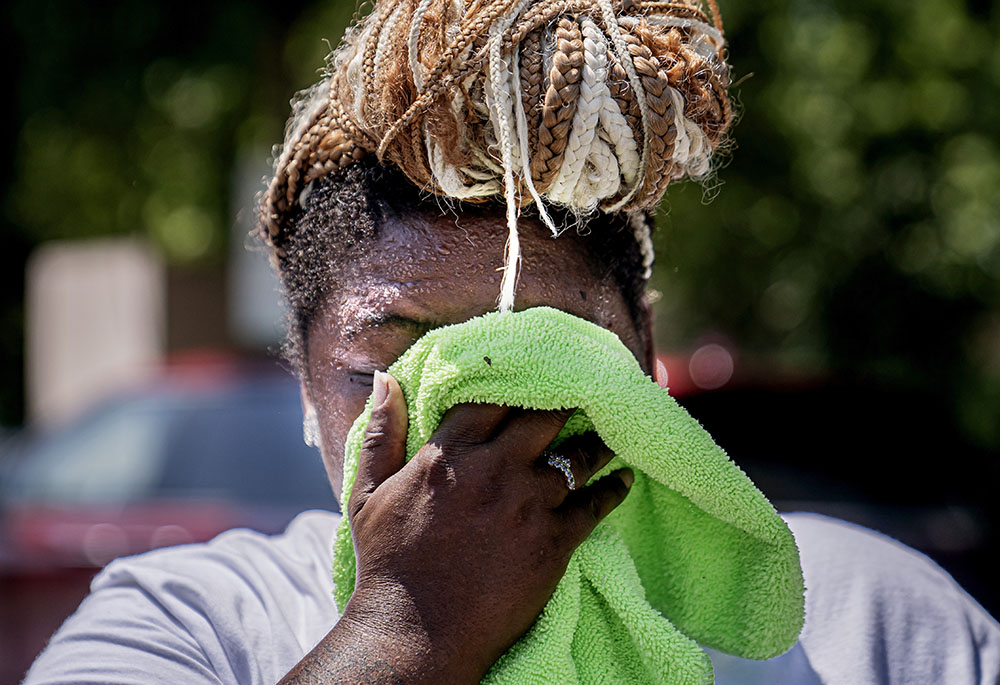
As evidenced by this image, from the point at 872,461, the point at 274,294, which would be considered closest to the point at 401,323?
the point at 274,294

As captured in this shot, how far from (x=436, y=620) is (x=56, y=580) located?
3.78m

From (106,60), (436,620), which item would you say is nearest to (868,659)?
(436,620)

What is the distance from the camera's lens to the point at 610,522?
1.56 metres

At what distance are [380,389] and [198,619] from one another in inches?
19.6

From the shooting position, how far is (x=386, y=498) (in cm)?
137

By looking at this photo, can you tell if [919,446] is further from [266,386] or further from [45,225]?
[45,225]

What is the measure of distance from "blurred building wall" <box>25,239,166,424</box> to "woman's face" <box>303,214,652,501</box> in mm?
9546

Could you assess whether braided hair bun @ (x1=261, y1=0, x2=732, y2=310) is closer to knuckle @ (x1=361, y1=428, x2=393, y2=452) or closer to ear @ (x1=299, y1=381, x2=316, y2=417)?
knuckle @ (x1=361, y1=428, x2=393, y2=452)

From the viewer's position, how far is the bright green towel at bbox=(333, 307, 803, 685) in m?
1.37

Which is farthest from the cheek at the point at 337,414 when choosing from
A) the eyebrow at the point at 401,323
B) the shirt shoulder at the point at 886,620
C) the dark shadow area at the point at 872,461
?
the dark shadow area at the point at 872,461

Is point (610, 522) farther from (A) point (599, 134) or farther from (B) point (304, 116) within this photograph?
(B) point (304, 116)

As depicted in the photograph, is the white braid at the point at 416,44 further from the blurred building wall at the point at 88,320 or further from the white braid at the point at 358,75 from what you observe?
the blurred building wall at the point at 88,320

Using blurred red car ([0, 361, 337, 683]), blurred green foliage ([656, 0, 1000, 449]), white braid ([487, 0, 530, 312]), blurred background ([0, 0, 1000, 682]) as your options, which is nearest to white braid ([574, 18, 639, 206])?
white braid ([487, 0, 530, 312])

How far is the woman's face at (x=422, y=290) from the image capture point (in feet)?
5.12
